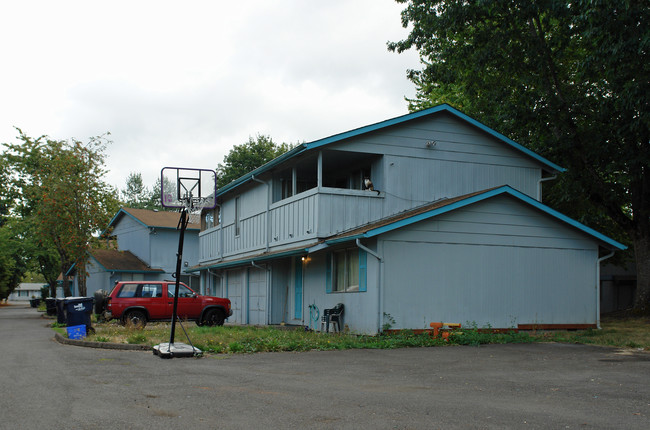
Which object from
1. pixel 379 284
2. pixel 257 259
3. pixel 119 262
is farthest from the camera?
pixel 119 262

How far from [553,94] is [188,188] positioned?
606 inches

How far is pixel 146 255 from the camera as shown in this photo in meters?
43.9

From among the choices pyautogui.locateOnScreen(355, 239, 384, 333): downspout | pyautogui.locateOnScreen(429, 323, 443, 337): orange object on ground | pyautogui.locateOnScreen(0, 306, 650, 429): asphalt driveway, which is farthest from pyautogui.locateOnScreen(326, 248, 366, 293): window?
pyautogui.locateOnScreen(0, 306, 650, 429): asphalt driveway

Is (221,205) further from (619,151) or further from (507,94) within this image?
(619,151)

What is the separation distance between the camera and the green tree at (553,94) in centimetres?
2231

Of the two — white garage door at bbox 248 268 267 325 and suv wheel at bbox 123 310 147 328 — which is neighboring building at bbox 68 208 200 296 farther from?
suv wheel at bbox 123 310 147 328

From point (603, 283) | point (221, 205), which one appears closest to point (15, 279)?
point (221, 205)

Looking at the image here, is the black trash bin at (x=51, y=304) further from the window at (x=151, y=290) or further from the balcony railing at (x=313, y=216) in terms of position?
the balcony railing at (x=313, y=216)

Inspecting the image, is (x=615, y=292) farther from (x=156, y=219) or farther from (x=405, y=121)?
(x=156, y=219)

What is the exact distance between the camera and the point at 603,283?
104ft

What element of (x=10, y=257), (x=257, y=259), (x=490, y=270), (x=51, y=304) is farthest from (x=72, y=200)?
(x=10, y=257)

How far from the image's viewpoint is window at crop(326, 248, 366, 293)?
18047mm

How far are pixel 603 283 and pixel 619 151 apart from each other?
35.5ft

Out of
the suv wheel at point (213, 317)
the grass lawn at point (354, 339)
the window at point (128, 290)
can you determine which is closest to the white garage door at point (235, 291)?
the suv wheel at point (213, 317)
